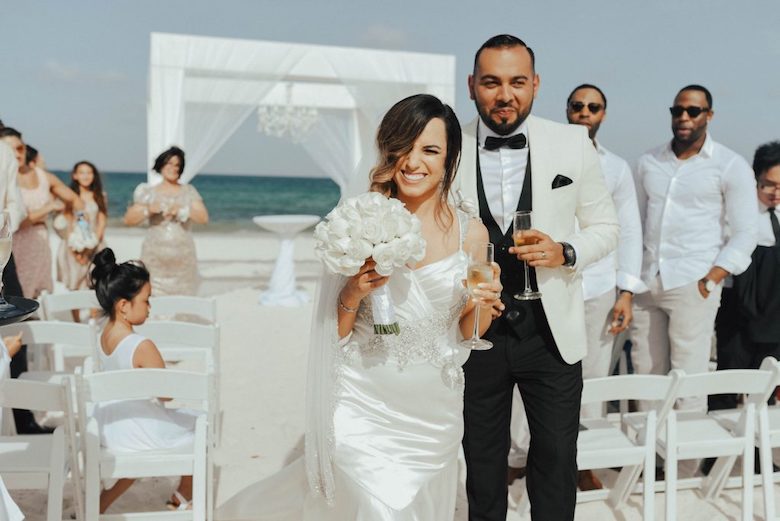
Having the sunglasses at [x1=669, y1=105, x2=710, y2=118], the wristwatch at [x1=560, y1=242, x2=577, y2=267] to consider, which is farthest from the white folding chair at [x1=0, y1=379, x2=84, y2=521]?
the sunglasses at [x1=669, y1=105, x2=710, y2=118]

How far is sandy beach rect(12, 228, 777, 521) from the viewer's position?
4000 millimetres

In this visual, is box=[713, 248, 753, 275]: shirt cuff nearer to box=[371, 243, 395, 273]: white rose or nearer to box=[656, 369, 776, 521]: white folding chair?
box=[656, 369, 776, 521]: white folding chair

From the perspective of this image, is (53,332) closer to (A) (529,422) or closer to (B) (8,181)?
(B) (8,181)

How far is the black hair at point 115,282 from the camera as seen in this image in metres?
3.86

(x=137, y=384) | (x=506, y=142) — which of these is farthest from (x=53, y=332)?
(x=506, y=142)

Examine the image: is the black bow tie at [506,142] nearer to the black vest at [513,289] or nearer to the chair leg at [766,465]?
the black vest at [513,289]

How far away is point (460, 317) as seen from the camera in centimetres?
276

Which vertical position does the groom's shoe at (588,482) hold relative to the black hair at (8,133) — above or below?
below

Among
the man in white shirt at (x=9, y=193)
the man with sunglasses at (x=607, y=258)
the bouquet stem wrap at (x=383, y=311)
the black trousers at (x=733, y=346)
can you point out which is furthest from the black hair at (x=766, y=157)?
the man in white shirt at (x=9, y=193)

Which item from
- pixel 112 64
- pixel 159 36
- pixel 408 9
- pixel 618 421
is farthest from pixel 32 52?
pixel 618 421

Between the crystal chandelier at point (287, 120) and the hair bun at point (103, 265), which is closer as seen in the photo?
the hair bun at point (103, 265)

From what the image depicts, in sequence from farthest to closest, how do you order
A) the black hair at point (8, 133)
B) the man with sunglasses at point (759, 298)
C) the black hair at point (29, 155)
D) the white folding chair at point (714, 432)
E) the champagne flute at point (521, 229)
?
1. the black hair at point (29, 155)
2. the black hair at point (8, 133)
3. the man with sunglasses at point (759, 298)
4. the white folding chair at point (714, 432)
5. the champagne flute at point (521, 229)

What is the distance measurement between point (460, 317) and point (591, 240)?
624mm

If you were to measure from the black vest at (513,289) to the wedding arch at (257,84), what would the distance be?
672 cm
